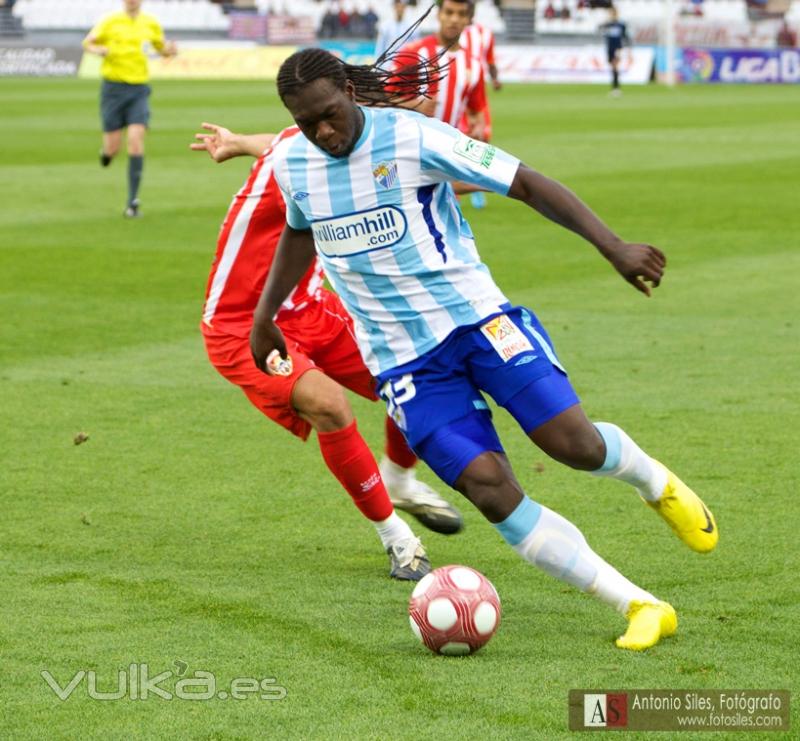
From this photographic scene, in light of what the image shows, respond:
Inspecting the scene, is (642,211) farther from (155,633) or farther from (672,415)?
(155,633)

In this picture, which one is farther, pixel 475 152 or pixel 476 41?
pixel 476 41

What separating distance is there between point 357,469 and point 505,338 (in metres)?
1.15

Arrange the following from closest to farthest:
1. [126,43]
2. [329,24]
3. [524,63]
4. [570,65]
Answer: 1. [126,43]
2. [570,65]
3. [524,63]
4. [329,24]

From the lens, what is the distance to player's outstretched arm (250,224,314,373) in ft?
18.5

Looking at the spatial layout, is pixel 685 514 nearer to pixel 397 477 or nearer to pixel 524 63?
pixel 397 477

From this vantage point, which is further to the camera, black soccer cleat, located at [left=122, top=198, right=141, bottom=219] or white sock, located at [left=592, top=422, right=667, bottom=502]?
black soccer cleat, located at [left=122, top=198, right=141, bottom=219]

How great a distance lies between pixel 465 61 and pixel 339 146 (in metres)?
10.8

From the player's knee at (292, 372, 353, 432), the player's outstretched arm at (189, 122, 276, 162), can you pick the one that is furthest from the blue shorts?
the player's outstretched arm at (189, 122, 276, 162)

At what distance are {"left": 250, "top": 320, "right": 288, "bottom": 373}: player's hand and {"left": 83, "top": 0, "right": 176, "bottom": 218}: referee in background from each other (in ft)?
37.0

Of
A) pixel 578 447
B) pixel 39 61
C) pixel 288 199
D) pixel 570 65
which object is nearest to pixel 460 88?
pixel 288 199

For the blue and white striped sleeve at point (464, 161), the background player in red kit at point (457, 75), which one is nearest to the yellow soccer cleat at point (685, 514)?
the blue and white striped sleeve at point (464, 161)

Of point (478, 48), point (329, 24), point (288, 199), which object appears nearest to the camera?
point (288, 199)

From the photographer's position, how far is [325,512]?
22.8 ft

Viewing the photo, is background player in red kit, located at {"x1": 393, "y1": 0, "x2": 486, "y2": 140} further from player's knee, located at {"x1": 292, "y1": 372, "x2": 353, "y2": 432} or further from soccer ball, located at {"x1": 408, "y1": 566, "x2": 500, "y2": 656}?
soccer ball, located at {"x1": 408, "y1": 566, "x2": 500, "y2": 656}
